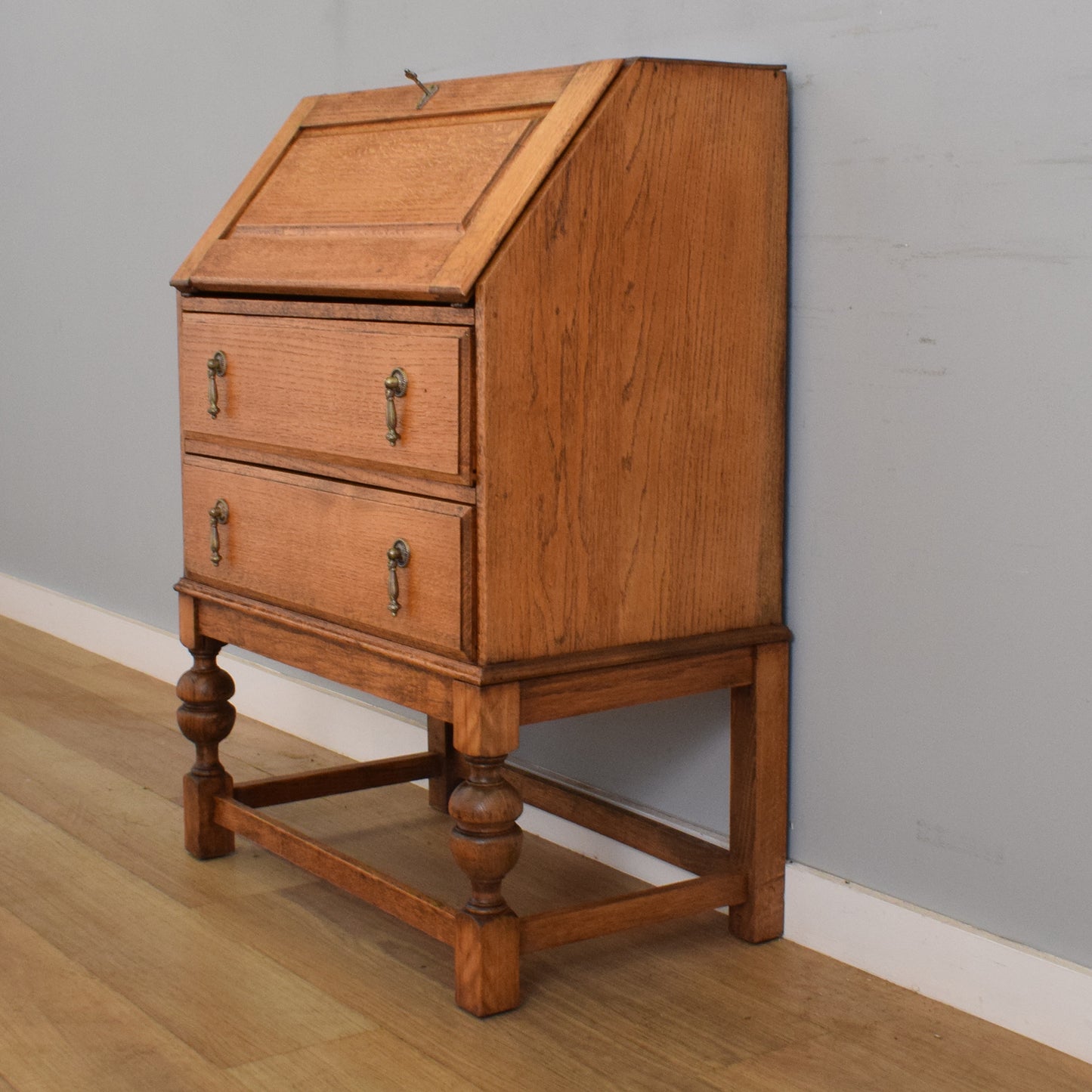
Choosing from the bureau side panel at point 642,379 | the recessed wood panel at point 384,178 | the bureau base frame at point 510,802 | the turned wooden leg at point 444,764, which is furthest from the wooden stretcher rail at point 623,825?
the recessed wood panel at point 384,178

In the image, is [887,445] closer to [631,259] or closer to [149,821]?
[631,259]

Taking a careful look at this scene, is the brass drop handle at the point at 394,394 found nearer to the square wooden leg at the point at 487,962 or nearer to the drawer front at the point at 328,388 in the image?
the drawer front at the point at 328,388

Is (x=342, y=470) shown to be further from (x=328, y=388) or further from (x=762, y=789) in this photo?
(x=762, y=789)

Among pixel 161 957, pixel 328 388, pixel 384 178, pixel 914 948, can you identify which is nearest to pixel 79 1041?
pixel 161 957

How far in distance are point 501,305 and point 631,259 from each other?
0.63ft

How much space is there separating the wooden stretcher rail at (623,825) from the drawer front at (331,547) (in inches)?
14.2

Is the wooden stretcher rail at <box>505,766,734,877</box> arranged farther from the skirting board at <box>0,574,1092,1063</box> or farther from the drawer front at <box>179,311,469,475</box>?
the drawer front at <box>179,311,469,475</box>

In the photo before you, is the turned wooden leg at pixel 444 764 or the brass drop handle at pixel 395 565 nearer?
the brass drop handle at pixel 395 565

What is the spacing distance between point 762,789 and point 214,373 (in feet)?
2.98

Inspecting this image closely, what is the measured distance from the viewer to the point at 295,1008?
179 cm

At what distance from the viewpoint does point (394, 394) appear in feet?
5.70

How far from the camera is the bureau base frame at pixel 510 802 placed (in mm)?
1743

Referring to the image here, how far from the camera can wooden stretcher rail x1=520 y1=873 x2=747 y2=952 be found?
1804 mm

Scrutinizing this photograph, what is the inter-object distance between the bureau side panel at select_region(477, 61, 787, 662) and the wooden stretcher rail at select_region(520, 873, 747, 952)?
0.32m
